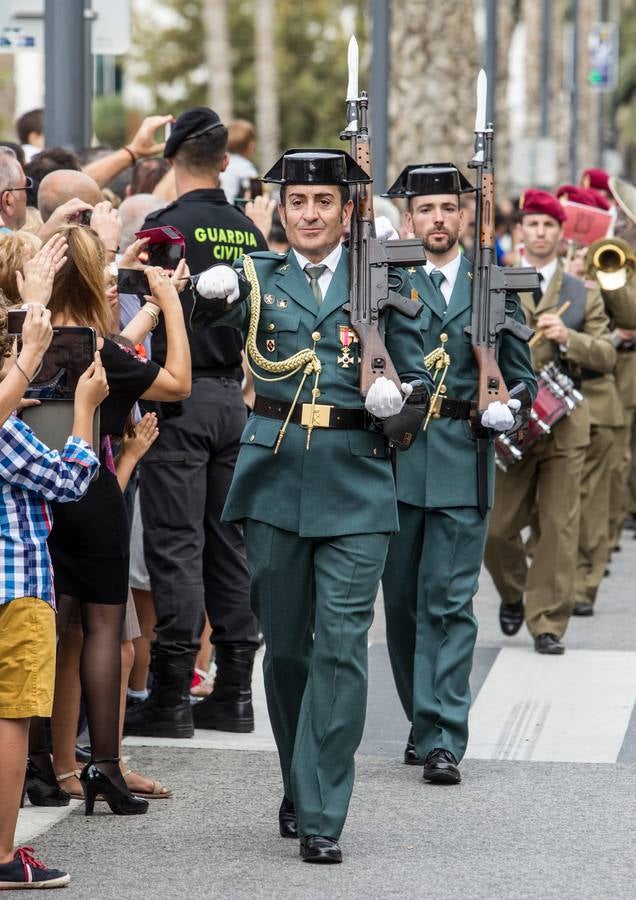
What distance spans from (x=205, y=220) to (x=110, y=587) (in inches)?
78.4

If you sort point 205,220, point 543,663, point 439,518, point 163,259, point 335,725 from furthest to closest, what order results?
point 543,663
point 205,220
point 439,518
point 163,259
point 335,725

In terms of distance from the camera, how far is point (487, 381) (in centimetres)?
727

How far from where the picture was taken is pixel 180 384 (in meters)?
6.53

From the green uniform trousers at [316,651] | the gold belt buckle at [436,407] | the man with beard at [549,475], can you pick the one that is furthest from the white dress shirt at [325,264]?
the man with beard at [549,475]

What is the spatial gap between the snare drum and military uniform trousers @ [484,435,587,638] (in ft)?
0.39

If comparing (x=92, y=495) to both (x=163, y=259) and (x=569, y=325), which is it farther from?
(x=569, y=325)

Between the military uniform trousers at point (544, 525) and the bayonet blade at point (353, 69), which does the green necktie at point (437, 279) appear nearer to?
the bayonet blade at point (353, 69)

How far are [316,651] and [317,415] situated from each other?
705 mm

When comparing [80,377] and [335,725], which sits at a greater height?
[80,377]

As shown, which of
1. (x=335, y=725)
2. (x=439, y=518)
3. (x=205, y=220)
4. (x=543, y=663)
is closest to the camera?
(x=335, y=725)

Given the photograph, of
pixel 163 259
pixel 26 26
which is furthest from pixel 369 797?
pixel 26 26

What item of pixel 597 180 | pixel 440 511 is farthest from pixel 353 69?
pixel 597 180

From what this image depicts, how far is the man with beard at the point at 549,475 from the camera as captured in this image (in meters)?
9.52

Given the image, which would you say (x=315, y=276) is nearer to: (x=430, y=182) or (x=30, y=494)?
(x=30, y=494)
